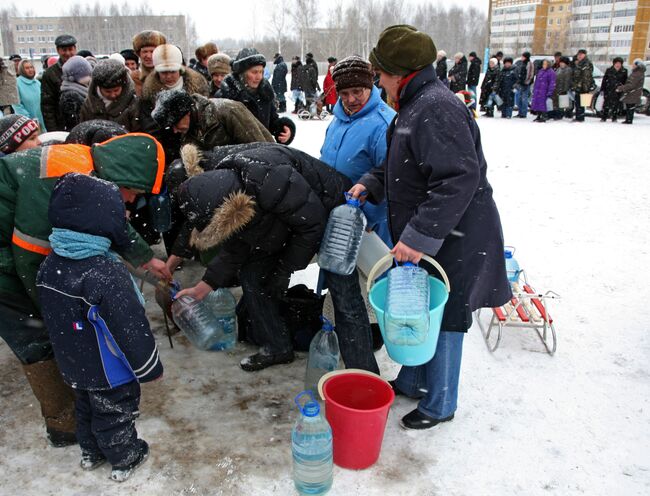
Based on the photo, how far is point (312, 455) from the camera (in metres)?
2.29

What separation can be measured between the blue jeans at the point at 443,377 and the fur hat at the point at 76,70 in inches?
168

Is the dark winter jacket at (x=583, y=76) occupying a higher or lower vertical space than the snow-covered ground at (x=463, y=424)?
higher

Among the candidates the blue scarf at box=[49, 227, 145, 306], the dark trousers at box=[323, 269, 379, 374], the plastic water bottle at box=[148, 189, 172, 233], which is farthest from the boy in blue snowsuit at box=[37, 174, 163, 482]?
the plastic water bottle at box=[148, 189, 172, 233]

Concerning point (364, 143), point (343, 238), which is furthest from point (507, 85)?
point (343, 238)

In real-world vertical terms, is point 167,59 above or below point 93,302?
above

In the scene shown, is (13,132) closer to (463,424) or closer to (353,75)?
(353,75)

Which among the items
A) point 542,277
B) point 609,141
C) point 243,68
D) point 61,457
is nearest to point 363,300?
point 61,457

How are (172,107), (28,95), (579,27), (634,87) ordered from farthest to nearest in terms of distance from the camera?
(579,27)
(634,87)
(28,95)
(172,107)

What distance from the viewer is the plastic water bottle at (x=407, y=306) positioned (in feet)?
7.32

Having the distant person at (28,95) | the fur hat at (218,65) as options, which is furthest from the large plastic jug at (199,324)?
the distant person at (28,95)

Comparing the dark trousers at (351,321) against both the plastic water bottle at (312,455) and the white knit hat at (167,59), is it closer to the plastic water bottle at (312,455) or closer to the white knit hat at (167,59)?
the plastic water bottle at (312,455)

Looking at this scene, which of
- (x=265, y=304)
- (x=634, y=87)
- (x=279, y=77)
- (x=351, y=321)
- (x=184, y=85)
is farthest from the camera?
(x=279, y=77)

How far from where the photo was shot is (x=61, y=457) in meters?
2.58

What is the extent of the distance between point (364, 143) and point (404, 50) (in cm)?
79
